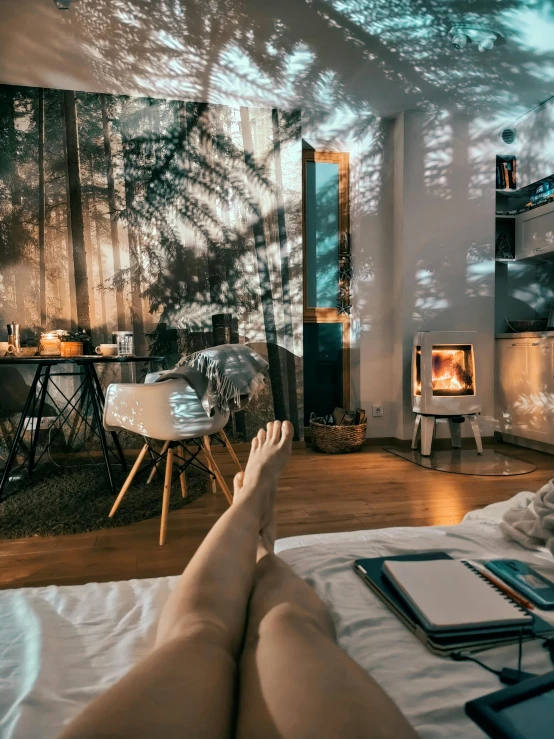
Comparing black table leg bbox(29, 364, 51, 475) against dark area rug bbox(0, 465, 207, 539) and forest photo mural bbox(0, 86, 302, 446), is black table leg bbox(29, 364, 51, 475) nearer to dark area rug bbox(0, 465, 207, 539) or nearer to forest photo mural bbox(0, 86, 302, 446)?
dark area rug bbox(0, 465, 207, 539)

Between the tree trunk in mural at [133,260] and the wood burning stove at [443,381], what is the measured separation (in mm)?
2078

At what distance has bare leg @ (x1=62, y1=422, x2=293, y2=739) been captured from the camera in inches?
20.3

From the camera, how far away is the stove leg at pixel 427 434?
3977 mm

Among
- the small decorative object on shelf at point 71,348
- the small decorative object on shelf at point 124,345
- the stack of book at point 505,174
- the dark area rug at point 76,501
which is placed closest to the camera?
the dark area rug at point 76,501

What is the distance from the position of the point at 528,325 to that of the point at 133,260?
3145 millimetres

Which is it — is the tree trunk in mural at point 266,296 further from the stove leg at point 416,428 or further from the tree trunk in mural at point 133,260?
the stove leg at point 416,428

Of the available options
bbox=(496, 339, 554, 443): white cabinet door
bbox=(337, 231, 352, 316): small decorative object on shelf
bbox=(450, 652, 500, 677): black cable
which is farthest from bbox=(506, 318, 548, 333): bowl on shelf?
bbox=(450, 652, 500, 677): black cable

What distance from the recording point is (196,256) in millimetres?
4113

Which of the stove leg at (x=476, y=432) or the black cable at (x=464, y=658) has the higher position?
the black cable at (x=464, y=658)

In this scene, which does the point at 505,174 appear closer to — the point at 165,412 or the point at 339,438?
the point at 339,438

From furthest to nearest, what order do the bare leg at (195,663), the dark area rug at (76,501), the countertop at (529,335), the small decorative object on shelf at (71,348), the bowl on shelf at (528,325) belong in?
the bowl on shelf at (528,325)
the countertop at (529,335)
the small decorative object on shelf at (71,348)
the dark area rug at (76,501)
the bare leg at (195,663)

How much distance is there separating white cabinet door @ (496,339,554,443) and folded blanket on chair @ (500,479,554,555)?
2970 millimetres

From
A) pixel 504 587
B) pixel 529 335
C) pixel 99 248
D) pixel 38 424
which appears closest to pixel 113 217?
pixel 99 248

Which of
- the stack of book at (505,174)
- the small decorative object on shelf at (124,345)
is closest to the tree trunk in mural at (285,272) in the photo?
the small decorative object on shelf at (124,345)
